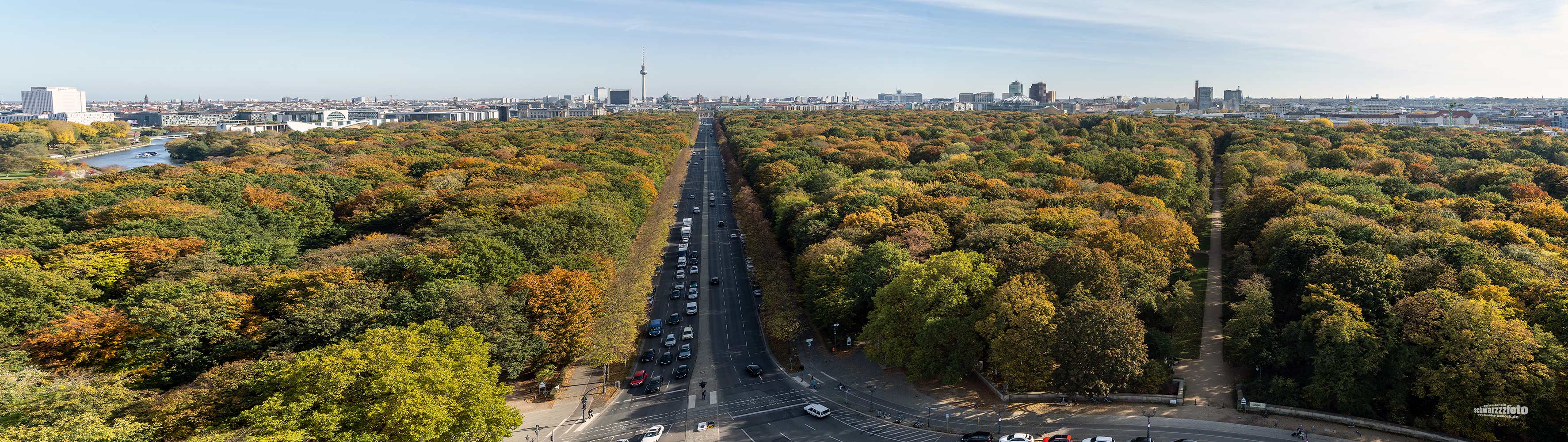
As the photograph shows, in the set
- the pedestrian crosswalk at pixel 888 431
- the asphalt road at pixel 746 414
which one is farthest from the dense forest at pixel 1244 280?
the pedestrian crosswalk at pixel 888 431

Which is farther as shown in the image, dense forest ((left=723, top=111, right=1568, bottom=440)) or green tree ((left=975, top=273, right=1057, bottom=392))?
green tree ((left=975, top=273, right=1057, bottom=392))

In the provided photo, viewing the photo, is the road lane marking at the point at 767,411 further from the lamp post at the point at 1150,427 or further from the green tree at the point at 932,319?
the lamp post at the point at 1150,427

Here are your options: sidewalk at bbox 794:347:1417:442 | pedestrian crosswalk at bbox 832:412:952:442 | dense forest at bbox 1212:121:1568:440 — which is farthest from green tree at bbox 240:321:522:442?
dense forest at bbox 1212:121:1568:440

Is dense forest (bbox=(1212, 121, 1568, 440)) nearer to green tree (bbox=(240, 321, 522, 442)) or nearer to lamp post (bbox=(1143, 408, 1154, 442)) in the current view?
lamp post (bbox=(1143, 408, 1154, 442))

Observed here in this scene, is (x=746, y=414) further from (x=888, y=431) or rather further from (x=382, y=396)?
(x=382, y=396)

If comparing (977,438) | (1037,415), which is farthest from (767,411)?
(1037,415)

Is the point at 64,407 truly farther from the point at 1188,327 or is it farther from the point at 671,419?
the point at 1188,327

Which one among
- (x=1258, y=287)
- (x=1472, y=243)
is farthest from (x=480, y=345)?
(x=1472, y=243)
